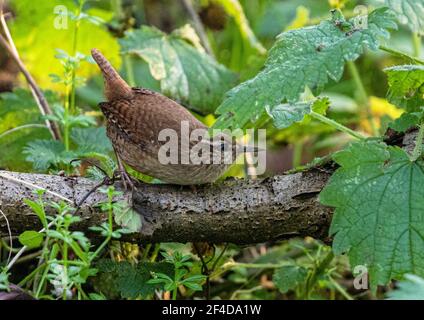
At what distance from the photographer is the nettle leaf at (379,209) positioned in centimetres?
223

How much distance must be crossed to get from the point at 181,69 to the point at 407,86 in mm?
1548

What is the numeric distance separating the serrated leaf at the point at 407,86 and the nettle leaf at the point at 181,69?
1.32 m

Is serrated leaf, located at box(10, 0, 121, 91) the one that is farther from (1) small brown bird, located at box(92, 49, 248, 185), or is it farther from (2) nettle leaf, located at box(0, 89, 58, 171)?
(1) small brown bird, located at box(92, 49, 248, 185)

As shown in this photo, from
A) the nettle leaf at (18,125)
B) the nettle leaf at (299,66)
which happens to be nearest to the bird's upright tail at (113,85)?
the nettle leaf at (18,125)

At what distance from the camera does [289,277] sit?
2.97 m

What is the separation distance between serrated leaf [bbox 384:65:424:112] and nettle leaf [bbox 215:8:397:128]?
153 millimetres

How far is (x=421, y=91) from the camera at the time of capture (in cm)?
255

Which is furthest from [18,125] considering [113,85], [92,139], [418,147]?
[418,147]

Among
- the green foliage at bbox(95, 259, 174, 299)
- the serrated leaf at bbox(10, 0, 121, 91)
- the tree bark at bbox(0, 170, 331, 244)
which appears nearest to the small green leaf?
the tree bark at bbox(0, 170, 331, 244)

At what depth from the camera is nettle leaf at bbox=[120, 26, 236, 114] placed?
146 inches

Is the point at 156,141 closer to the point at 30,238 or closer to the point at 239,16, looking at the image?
the point at 30,238

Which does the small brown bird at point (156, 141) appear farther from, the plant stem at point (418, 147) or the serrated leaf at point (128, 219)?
the plant stem at point (418, 147)
